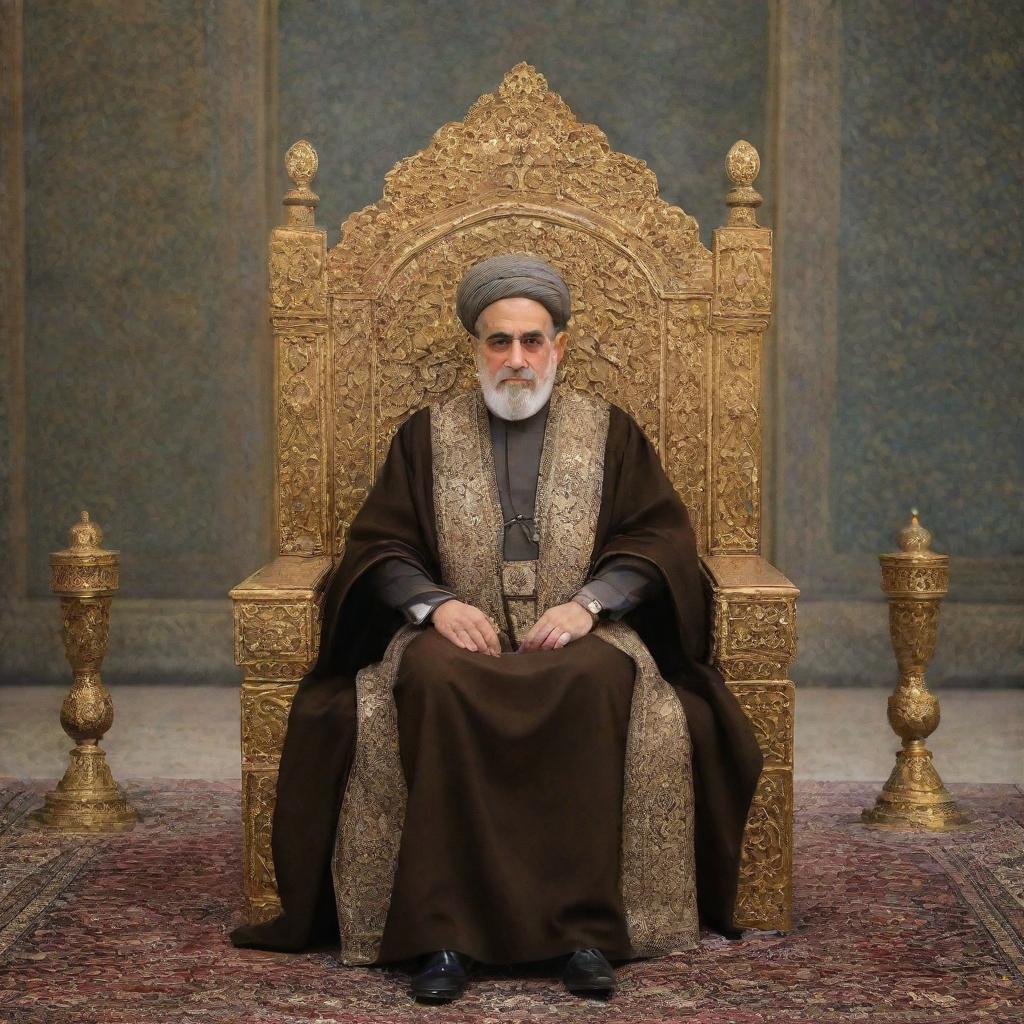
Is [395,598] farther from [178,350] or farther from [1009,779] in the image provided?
[178,350]

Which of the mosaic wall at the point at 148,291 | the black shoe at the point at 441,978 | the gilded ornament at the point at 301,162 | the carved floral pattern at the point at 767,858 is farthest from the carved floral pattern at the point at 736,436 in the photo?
the mosaic wall at the point at 148,291

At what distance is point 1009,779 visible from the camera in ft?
17.6

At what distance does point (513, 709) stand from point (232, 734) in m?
2.84

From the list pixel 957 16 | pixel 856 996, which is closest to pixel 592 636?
pixel 856 996

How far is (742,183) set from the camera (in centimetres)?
423

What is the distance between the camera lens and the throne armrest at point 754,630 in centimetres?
376

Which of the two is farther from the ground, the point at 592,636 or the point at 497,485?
the point at 497,485

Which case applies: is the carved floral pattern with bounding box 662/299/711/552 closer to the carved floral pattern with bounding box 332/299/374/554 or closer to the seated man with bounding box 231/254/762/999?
the seated man with bounding box 231/254/762/999

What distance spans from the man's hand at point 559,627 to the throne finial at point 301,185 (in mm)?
1131

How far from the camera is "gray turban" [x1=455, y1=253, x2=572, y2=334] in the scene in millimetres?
3930

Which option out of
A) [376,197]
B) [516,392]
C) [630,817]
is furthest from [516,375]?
[376,197]

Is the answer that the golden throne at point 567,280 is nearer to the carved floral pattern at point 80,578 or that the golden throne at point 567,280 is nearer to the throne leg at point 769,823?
the throne leg at point 769,823

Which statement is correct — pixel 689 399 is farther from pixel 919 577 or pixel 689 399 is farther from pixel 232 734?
pixel 232 734

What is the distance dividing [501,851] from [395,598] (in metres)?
0.66
